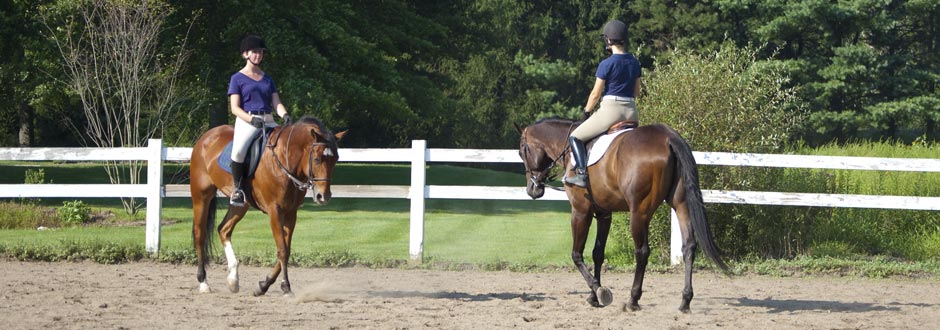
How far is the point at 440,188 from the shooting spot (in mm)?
13156

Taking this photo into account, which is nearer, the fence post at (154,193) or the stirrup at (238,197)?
the stirrup at (238,197)

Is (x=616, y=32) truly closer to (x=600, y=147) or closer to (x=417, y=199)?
(x=600, y=147)

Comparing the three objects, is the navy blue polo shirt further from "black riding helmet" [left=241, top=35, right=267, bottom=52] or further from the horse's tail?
"black riding helmet" [left=241, top=35, right=267, bottom=52]

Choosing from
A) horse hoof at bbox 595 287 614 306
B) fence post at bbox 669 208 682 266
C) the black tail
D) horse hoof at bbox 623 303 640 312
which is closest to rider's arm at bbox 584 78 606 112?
horse hoof at bbox 595 287 614 306

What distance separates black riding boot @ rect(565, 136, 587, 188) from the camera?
933 centimetres

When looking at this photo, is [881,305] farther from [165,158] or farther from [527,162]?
[165,158]

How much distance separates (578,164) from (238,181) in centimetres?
321

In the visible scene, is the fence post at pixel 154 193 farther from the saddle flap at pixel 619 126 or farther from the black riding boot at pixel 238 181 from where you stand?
the saddle flap at pixel 619 126

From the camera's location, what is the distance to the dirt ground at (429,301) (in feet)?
27.1

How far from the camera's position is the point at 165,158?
43.9ft

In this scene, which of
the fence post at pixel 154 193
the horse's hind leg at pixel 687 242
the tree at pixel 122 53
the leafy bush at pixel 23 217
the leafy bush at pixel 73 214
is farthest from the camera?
the tree at pixel 122 53

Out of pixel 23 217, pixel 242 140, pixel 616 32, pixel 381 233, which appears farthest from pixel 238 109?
pixel 23 217

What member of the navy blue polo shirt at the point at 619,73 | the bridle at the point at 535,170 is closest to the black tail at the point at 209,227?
the bridle at the point at 535,170

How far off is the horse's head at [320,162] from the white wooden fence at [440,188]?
3.06 meters
